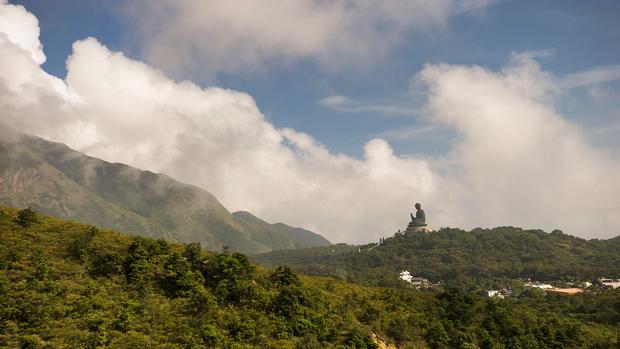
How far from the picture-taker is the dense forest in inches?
1409

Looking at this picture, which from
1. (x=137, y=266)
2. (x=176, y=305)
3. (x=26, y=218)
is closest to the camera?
(x=176, y=305)

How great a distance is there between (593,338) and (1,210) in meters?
94.2

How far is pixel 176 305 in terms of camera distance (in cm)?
4284

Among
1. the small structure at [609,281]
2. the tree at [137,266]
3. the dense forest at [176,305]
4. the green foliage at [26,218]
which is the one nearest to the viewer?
the dense forest at [176,305]

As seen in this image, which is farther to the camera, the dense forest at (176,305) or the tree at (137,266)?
the tree at (137,266)

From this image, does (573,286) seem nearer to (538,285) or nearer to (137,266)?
(538,285)

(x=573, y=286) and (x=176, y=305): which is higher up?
(x=573, y=286)

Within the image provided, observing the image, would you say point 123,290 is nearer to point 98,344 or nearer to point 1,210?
point 98,344

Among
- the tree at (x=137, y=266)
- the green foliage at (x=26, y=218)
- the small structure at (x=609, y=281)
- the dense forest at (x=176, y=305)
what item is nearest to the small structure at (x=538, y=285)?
A: the small structure at (x=609, y=281)

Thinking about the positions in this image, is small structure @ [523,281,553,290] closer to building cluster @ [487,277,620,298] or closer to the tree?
building cluster @ [487,277,620,298]

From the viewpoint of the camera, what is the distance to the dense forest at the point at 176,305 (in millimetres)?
35781

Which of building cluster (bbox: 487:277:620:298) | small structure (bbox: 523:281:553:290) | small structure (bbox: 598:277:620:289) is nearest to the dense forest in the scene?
building cluster (bbox: 487:277:620:298)

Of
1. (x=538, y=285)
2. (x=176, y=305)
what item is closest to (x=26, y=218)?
(x=176, y=305)

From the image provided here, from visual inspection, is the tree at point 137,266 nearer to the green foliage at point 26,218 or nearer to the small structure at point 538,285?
the green foliage at point 26,218
